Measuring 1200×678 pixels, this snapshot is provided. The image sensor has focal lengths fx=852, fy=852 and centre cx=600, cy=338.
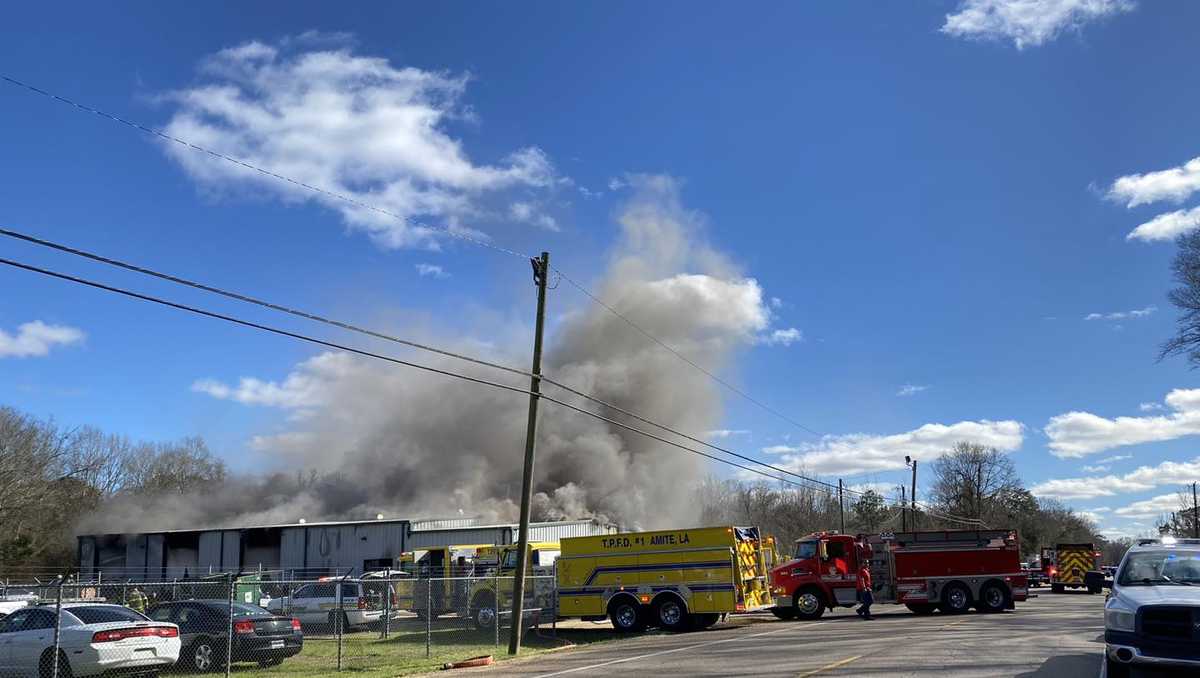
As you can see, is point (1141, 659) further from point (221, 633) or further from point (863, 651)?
point (221, 633)

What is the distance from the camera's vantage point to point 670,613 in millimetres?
22766

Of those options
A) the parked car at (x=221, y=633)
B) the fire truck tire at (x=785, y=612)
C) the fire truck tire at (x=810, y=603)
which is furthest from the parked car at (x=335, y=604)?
the fire truck tire at (x=810, y=603)

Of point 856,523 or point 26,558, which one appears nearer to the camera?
point 26,558

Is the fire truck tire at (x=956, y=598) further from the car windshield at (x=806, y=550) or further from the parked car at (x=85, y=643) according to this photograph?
the parked car at (x=85, y=643)

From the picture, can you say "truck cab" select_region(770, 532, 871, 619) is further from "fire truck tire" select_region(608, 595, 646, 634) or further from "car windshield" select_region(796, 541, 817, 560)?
"fire truck tire" select_region(608, 595, 646, 634)

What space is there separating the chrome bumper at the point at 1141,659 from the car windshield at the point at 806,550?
1728 cm

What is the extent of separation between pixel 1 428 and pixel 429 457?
2914 cm

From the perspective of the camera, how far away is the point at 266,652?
16109 millimetres

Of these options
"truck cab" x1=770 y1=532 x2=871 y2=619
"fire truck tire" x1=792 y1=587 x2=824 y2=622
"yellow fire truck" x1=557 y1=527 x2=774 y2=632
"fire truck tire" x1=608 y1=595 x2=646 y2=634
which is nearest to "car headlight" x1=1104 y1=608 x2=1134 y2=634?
"yellow fire truck" x1=557 y1=527 x2=774 y2=632

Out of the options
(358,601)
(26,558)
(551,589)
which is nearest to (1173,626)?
(551,589)

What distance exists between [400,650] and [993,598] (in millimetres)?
18158

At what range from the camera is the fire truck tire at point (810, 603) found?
26.0m

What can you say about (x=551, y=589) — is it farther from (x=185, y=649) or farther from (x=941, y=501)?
(x=941, y=501)

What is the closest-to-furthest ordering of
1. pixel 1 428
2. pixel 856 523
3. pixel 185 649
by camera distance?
pixel 185 649 < pixel 1 428 < pixel 856 523
